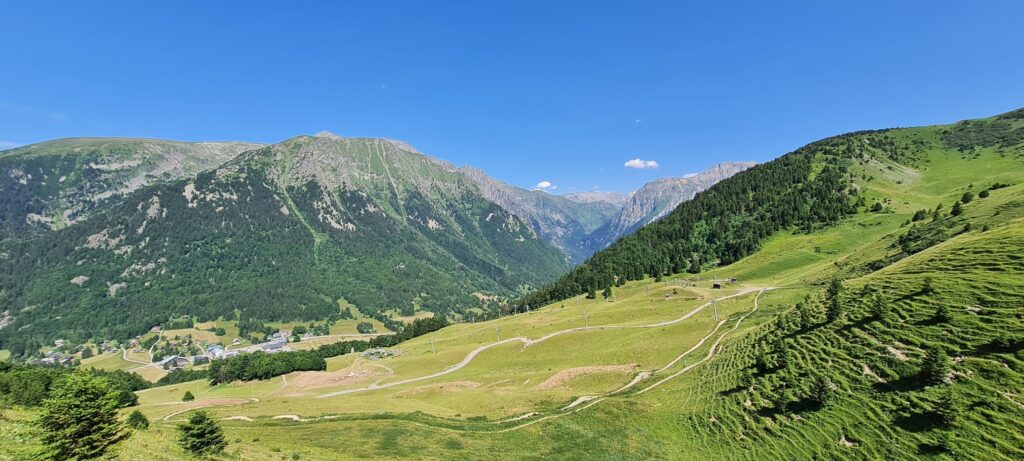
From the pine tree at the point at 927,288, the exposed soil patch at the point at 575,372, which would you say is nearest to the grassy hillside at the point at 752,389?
the pine tree at the point at 927,288

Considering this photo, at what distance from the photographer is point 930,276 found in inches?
1629

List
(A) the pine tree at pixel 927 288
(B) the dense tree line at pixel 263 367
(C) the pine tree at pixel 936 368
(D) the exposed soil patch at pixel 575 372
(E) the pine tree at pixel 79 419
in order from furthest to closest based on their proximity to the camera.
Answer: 1. (B) the dense tree line at pixel 263 367
2. (D) the exposed soil patch at pixel 575 372
3. (A) the pine tree at pixel 927 288
4. (C) the pine tree at pixel 936 368
5. (E) the pine tree at pixel 79 419

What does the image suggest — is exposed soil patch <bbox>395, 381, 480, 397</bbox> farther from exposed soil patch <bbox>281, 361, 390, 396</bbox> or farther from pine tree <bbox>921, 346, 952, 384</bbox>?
pine tree <bbox>921, 346, 952, 384</bbox>

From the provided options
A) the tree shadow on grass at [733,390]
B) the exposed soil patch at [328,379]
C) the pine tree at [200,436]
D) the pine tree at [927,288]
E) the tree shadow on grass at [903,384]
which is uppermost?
the pine tree at [927,288]

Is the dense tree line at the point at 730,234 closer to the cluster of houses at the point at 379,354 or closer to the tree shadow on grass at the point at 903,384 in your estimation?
the cluster of houses at the point at 379,354

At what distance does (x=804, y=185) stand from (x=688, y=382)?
7174 inches

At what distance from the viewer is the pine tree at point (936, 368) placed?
90.8 ft

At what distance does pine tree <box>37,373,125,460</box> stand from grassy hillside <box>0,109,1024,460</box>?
9.52ft

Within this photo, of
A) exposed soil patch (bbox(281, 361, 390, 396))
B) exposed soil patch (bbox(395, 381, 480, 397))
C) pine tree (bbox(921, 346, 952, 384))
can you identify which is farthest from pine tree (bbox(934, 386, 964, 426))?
exposed soil patch (bbox(281, 361, 390, 396))

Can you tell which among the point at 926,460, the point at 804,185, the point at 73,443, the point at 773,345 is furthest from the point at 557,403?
the point at 804,185

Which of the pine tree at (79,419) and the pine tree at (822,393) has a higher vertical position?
the pine tree at (79,419)

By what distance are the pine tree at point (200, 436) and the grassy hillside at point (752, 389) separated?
1.41 m

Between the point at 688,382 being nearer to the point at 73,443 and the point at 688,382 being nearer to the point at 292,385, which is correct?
the point at 73,443

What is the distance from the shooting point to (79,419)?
19.8 meters
